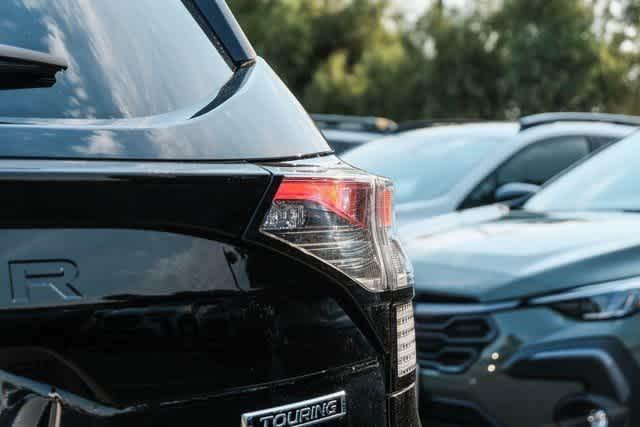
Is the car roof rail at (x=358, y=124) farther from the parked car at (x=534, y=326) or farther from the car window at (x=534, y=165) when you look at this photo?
the parked car at (x=534, y=326)

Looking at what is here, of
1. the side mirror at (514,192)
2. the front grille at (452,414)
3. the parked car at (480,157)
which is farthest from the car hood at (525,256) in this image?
the parked car at (480,157)

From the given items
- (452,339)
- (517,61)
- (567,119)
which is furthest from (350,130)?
(517,61)

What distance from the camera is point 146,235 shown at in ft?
5.81

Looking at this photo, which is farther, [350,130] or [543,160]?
[350,130]

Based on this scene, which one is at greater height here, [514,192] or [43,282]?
[43,282]

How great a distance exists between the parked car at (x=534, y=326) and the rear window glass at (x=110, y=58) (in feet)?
6.98

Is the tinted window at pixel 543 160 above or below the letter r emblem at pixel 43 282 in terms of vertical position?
below

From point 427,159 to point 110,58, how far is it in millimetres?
6338

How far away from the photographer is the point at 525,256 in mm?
4434

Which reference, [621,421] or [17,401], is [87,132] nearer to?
[17,401]

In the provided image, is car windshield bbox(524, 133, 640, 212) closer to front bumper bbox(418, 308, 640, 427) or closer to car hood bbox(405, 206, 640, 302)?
car hood bbox(405, 206, 640, 302)

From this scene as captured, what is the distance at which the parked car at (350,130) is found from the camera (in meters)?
11.6

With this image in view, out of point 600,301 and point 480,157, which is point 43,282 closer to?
point 600,301

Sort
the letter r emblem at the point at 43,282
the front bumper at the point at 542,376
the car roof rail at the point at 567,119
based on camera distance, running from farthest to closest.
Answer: the car roof rail at the point at 567,119 → the front bumper at the point at 542,376 → the letter r emblem at the point at 43,282
